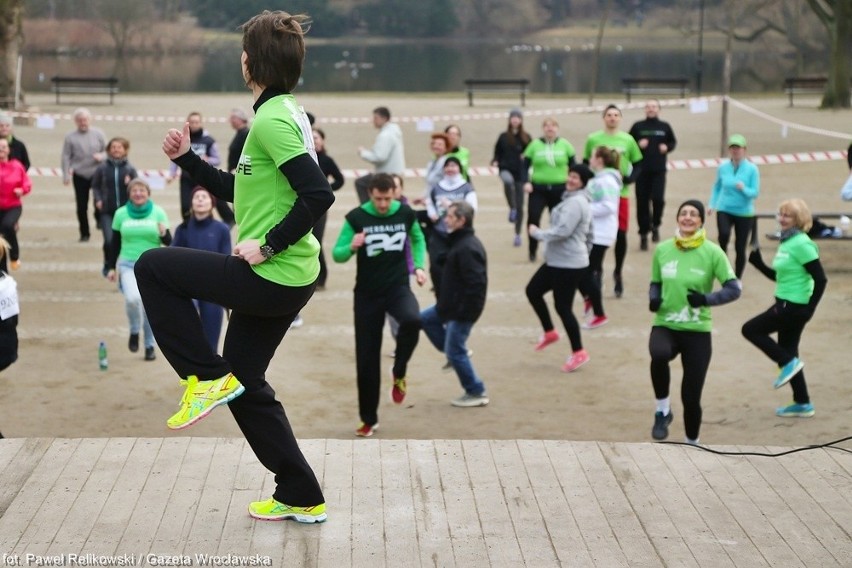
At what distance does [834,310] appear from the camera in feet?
A: 42.7

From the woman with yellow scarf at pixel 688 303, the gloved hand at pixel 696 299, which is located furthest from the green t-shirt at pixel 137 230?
the gloved hand at pixel 696 299

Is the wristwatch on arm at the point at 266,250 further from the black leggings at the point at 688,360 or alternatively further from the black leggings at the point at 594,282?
the black leggings at the point at 594,282

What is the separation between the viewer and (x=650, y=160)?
15852mm

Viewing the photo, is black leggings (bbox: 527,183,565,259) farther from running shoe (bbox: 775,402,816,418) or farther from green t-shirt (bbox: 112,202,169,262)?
running shoe (bbox: 775,402,816,418)

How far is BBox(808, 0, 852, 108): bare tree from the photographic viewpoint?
3381 cm

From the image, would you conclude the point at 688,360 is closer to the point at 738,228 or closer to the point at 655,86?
the point at 738,228

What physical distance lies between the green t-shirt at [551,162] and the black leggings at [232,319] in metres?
9.87

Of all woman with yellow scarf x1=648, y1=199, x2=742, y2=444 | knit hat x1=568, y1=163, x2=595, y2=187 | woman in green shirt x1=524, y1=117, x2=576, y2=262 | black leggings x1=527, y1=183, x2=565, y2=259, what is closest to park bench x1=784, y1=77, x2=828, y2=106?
woman in green shirt x1=524, y1=117, x2=576, y2=262

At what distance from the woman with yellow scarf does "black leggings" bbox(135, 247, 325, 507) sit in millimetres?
3656

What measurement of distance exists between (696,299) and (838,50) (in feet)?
92.6

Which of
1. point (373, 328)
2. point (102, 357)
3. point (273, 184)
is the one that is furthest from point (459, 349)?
point (273, 184)

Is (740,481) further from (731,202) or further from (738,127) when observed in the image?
(738,127)

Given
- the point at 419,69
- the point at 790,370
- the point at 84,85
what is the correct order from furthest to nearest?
1. the point at 419,69
2. the point at 84,85
3. the point at 790,370

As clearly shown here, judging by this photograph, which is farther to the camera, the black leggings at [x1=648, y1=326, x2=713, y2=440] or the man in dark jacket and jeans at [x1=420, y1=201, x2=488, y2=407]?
the man in dark jacket and jeans at [x1=420, y1=201, x2=488, y2=407]
